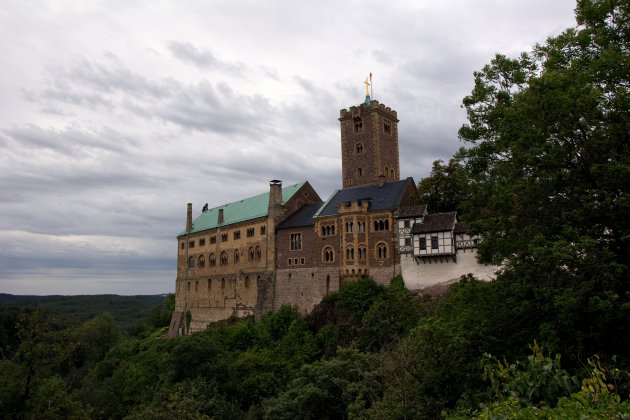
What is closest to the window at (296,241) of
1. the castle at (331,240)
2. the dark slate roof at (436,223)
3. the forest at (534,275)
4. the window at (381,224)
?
the castle at (331,240)

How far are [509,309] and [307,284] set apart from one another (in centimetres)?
3228

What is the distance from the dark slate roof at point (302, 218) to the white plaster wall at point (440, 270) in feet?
37.2

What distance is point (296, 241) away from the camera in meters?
51.8

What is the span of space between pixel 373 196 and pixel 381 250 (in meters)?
5.75

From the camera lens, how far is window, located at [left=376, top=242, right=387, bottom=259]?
4484 cm

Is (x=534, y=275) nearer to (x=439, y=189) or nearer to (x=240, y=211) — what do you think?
(x=439, y=189)

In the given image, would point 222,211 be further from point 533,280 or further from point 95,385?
point 533,280

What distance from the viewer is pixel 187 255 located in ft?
229

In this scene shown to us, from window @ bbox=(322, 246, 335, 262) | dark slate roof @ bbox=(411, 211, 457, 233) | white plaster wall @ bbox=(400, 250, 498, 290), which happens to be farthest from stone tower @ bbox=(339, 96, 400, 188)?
white plaster wall @ bbox=(400, 250, 498, 290)

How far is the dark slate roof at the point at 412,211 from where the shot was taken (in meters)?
42.9

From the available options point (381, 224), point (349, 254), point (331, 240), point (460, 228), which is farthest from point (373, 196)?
point (460, 228)

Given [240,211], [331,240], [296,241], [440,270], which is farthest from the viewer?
[240,211]

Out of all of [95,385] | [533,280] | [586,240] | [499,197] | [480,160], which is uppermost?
[480,160]

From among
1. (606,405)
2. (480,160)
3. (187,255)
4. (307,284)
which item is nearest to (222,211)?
(187,255)
